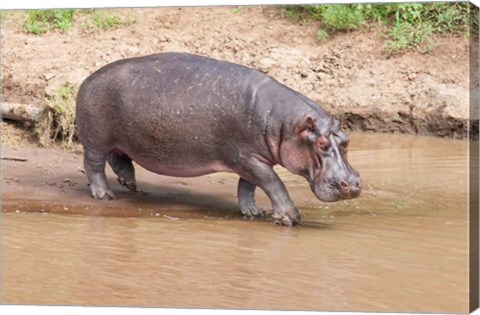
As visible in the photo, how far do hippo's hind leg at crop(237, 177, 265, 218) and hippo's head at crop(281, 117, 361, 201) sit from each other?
584 mm

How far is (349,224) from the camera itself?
704 cm

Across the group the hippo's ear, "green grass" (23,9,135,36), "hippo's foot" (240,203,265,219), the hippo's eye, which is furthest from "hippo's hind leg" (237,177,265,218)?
"green grass" (23,9,135,36)

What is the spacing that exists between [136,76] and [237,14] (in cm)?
359

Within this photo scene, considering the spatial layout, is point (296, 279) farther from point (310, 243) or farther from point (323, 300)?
point (310, 243)

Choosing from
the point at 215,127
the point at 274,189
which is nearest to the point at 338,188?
the point at 274,189

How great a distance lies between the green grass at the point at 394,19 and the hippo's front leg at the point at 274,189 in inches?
58.0

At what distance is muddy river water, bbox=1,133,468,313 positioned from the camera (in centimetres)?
556

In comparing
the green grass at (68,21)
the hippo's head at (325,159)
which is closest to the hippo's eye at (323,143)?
the hippo's head at (325,159)

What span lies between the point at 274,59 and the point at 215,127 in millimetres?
4148

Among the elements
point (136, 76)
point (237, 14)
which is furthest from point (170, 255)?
point (237, 14)

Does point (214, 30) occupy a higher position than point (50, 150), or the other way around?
point (214, 30)

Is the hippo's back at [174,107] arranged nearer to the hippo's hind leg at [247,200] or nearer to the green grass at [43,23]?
the hippo's hind leg at [247,200]

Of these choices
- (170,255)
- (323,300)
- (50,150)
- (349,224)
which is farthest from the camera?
(50,150)

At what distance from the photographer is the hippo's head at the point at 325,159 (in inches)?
270
